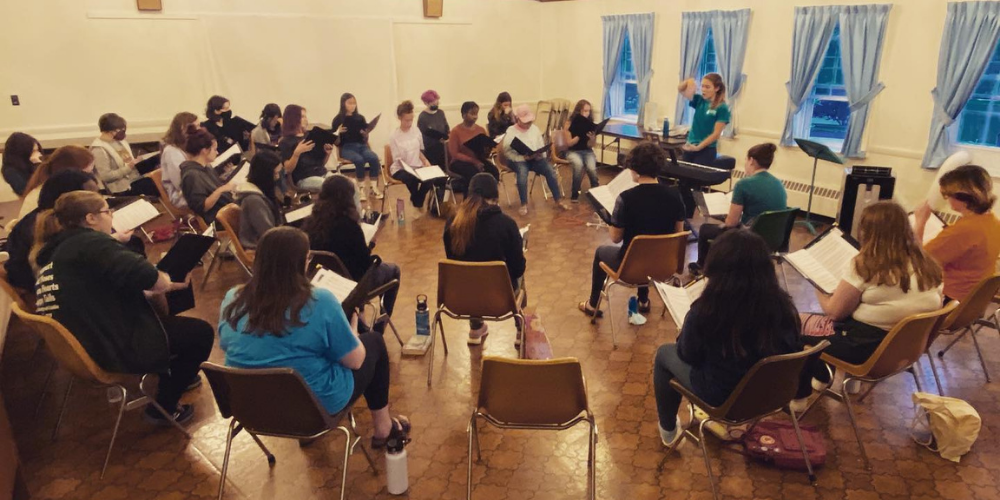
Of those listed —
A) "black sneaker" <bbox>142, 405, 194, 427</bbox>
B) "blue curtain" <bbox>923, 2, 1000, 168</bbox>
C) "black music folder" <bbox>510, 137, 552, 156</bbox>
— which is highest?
"blue curtain" <bbox>923, 2, 1000, 168</bbox>

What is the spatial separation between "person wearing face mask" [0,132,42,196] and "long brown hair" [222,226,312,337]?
3.87 m

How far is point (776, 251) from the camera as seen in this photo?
4.35 meters

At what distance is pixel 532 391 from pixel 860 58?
563 centimetres

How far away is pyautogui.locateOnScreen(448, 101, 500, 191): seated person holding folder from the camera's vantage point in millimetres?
6781

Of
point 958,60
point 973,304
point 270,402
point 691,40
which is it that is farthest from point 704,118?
point 270,402

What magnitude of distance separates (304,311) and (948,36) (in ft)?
19.8

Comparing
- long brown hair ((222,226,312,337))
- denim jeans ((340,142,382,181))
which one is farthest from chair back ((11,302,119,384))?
denim jeans ((340,142,382,181))

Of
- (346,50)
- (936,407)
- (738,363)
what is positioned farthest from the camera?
(346,50)

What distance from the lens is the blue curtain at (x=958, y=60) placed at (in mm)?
5145

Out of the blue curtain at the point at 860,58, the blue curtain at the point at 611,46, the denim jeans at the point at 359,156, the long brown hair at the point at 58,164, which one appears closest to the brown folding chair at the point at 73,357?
the long brown hair at the point at 58,164

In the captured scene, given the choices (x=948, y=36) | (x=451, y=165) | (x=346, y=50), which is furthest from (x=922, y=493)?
(x=346, y=50)

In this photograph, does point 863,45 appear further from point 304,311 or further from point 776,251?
point 304,311

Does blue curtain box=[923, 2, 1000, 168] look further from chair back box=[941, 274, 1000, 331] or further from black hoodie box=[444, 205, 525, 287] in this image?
black hoodie box=[444, 205, 525, 287]

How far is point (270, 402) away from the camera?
2.29 metres
